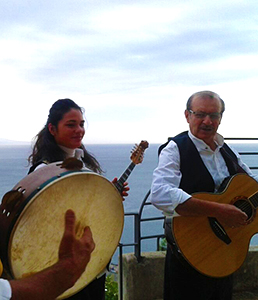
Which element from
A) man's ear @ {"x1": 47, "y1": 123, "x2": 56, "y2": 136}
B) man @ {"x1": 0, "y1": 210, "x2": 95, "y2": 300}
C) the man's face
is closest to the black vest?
the man's face

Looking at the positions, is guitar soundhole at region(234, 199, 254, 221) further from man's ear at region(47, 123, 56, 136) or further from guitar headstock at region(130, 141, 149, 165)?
man's ear at region(47, 123, 56, 136)

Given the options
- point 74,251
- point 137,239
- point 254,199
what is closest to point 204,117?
point 254,199

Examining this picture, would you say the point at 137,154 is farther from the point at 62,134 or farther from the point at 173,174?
the point at 62,134

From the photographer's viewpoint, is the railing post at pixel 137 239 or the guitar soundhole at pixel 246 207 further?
the railing post at pixel 137 239

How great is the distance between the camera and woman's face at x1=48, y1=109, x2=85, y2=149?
2078 millimetres

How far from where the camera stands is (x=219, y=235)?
226 cm

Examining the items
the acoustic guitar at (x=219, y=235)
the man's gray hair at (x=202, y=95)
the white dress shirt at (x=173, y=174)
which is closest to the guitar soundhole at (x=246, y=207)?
the acoustic guitar at (x=219, y=235)

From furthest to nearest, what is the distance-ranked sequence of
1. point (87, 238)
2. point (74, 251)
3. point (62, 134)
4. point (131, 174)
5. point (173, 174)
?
point (131, 174)
point (173, 174)
point (62, 134)
point (87, 238)
point (74, 251)

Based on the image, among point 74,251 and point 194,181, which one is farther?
point 194,181

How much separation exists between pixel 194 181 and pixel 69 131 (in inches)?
30.4

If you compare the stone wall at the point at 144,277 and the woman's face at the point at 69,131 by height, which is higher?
the woman's face at the point at 69,131

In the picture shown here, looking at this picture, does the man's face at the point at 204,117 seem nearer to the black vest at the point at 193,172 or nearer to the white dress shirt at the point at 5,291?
the black vest at the point at 193,172

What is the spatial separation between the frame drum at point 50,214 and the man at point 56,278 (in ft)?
0.50

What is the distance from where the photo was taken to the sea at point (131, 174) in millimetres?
3126
